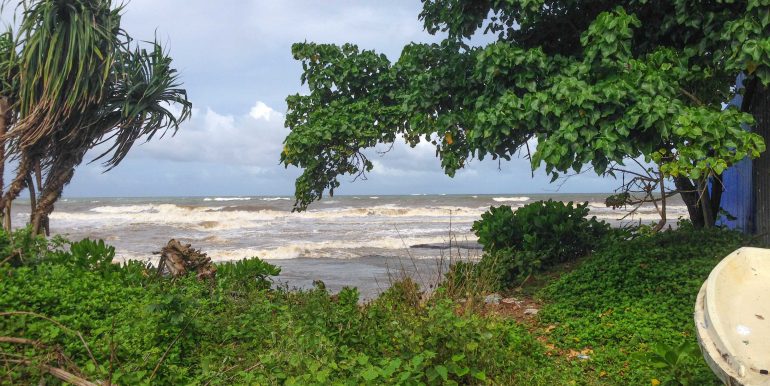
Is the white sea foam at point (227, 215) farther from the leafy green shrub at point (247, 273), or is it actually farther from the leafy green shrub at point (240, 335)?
the leafy green shrub at point (240, 335)

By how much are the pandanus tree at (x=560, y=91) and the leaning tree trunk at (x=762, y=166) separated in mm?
136

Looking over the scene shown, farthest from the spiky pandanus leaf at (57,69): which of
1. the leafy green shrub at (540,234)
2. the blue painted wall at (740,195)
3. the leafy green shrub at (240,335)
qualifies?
the blue painted wall at (740,195)

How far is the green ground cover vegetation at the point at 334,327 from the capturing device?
4758mm

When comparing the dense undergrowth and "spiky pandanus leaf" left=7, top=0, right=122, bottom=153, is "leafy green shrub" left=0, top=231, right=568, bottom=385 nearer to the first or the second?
the dense undergrowth

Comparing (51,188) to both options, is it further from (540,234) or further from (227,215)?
(227,215)

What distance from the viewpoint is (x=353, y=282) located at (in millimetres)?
11500

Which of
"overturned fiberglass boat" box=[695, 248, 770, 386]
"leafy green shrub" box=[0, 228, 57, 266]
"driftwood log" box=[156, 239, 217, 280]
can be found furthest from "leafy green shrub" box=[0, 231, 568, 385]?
"overturned fiberglass boat" box=[695, 248, 770, 386]

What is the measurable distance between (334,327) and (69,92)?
6.46 meters

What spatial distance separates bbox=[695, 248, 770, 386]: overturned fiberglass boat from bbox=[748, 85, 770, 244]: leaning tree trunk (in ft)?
17.2

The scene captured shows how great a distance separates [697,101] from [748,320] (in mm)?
4225

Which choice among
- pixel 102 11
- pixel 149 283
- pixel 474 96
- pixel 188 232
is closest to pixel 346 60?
pixel 474 96

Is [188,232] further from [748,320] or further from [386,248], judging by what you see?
[748,320]

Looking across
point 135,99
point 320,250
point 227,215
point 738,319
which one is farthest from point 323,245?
point 227,215

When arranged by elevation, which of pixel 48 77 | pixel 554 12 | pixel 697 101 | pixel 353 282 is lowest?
pixel 353 282
